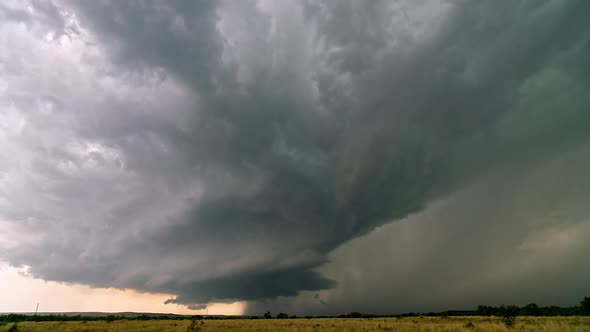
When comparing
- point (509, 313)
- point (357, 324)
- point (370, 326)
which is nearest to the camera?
point (509, 313)

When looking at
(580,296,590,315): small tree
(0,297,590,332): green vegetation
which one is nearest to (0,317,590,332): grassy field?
(0,297,590,332): green vegetation

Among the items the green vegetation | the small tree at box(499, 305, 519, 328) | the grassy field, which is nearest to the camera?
the grassy field

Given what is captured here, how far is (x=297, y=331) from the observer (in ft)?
140

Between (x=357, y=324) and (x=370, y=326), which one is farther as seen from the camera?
(x=357, y=324)

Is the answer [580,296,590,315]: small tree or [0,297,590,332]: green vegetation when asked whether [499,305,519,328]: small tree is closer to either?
[0,297,590,332]: green vegetation

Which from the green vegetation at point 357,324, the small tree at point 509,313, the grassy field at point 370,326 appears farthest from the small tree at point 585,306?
the small tree at point 509,313

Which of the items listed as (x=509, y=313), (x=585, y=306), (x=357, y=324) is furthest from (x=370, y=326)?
(x=585, y=306)

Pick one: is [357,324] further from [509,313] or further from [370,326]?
[509,313]

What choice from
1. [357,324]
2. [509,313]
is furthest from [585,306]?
[357,324]

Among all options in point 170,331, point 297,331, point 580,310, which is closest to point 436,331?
point 297,331

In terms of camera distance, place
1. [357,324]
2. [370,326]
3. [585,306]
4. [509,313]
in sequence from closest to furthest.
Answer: [509,313]
[370,326]
[357,324]
[585,306]

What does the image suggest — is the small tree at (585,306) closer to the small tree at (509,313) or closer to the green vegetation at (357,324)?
the green vegetation at (357,324)

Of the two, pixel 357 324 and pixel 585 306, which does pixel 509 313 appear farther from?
pixel 585 306

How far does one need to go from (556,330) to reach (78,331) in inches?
2399
